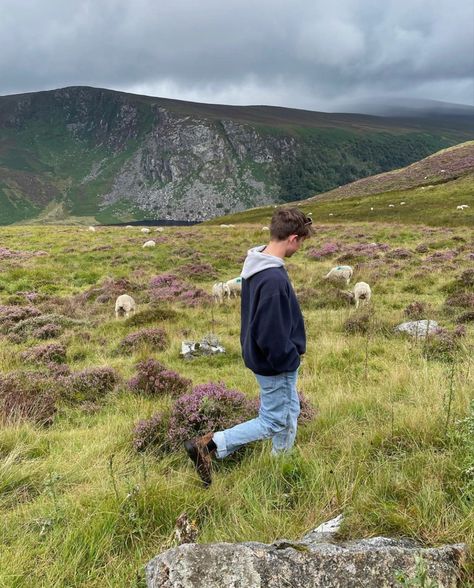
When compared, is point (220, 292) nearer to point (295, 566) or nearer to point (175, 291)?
point (175, 291)

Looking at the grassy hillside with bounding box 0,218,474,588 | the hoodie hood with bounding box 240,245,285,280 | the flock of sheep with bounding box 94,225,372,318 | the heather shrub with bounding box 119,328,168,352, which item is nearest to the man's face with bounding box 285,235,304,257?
the hoodie hood with bounding box 240,245,285,280

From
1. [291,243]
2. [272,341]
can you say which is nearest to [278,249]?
[291,243]

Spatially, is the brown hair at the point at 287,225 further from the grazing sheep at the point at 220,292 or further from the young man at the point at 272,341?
the grazing sheep at the point at 220,292

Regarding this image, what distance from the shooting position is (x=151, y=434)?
552 cm

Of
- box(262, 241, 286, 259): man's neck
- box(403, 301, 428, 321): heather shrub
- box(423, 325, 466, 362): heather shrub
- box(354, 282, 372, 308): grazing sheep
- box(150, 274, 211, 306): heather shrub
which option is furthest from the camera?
box(150, 274, 211, 306): heather shrub

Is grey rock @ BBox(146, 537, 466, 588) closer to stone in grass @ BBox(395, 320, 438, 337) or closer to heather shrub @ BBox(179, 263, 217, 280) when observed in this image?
stone in grass @ BBox(395, 320, 438, 337)

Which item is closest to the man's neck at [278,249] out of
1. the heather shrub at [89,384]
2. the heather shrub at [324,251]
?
the heather shrub at [89,384]

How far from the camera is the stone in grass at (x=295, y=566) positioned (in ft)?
7.99

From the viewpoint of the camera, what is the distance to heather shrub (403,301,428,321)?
12.6 meters

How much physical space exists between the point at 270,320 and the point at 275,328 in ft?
0.31

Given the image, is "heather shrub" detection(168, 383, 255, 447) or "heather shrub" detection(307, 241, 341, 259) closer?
"heather shrub" detection(168, 383, 255, 447)

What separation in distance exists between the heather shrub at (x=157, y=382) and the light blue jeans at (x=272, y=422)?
2971 mm

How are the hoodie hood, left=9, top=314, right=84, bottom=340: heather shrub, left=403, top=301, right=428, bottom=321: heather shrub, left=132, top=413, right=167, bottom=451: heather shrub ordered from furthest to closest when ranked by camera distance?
left=9, top=314, right=84, bottom=340: heather shrub < left=403, top=301, right=428, bottom=321: heather shrub < left=132, top=413, right=167, bottom=451: heather shrub < the hoodie hood

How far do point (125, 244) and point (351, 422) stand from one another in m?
30.6
